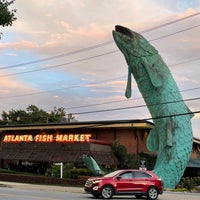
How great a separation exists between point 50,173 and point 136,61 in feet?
41.2

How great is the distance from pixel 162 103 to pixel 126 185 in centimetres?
1467

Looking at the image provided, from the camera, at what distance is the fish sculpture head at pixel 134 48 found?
1453 inches

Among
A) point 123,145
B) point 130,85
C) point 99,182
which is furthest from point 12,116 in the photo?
point 99,182

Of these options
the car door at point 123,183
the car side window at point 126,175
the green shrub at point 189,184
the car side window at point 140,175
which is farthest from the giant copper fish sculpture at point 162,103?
the car door at point 123,183

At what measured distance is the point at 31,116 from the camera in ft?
299

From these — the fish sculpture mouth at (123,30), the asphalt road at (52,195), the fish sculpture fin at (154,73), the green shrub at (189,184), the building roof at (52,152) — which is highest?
the fish sculpture mouth at (123,30)

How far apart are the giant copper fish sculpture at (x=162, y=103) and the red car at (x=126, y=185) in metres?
12.8

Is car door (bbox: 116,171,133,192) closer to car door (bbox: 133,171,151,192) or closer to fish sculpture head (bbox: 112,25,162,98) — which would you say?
car door (bbox: 133,171,151,192)

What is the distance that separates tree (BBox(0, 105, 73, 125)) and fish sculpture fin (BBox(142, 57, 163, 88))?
54.2m

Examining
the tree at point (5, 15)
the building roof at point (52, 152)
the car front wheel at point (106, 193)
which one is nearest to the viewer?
the tree at point (5, 15)

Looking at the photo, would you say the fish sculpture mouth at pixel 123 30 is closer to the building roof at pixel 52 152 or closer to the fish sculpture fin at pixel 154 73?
the fish sculpture fin at pixel 154 73

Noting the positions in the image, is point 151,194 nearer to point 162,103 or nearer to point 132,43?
point 162,103

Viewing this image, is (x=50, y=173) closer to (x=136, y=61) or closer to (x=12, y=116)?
(x=136, y=61)

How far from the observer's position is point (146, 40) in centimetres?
3769
